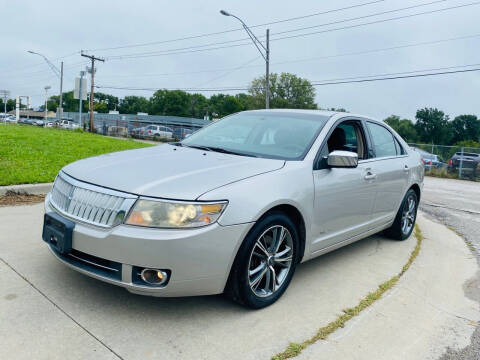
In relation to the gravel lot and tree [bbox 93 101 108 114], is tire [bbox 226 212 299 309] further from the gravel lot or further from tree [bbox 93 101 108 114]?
tree [bbox 93 101 108 114]

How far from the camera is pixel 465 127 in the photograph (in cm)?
9706

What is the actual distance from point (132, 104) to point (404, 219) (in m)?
132

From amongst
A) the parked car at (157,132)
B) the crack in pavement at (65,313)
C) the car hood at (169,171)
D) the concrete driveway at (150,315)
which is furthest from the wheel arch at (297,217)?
the parked car at (157,132)

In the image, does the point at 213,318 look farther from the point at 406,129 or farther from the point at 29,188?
Answer: the point at 406,129

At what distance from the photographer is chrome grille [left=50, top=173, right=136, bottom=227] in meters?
2.71

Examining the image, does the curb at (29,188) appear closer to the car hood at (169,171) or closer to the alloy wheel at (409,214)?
the car hood at (169,171)

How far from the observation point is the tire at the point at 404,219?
5.24m

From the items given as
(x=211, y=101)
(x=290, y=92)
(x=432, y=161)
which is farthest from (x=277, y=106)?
(x=432, y=161)

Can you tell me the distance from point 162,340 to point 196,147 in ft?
6.48

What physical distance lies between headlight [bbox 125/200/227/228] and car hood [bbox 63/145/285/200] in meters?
0.06

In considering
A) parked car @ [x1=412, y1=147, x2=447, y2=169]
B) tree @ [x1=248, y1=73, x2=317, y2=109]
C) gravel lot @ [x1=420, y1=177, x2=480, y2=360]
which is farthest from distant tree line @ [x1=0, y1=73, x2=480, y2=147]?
gravel lot @ [x1=420, y1=177, x2=480, y2=360]

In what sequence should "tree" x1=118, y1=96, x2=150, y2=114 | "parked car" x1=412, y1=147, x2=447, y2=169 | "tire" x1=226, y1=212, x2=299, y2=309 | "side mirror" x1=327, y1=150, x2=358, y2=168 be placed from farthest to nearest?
"tree" x1=118, y1=96, x2=150, y2=114 < "parked car" x1=412, y1=147, x2=447, y2=169 < "side mirror" x1=327, y1=150, x2=358, y2=168 < "tire" x1=226, y1=212, x2=299, y2=309

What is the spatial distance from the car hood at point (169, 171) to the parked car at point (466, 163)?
1844 centimetres

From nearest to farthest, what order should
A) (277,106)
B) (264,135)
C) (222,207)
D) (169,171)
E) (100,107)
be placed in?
(222,207)
(169,171)
(264,135)
(277,106)
(100,107)
